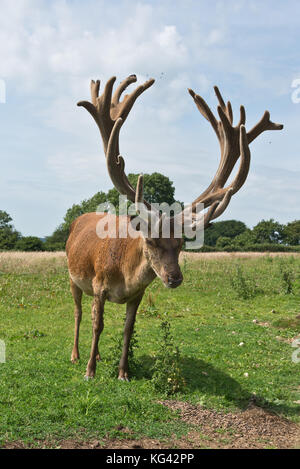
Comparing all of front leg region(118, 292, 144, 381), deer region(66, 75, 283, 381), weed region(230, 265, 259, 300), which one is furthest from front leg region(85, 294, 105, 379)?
weed region(230, 265, 259, 300)

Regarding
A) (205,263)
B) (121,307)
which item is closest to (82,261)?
(121,307)

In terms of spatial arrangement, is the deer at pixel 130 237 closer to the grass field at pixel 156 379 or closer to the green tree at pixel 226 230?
the grass field at pixel 156 379

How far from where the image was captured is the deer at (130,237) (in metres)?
6.06

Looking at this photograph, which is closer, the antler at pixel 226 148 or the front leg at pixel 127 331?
the antler at pixel 226 148

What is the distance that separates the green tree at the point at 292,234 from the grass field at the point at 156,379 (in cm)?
5742

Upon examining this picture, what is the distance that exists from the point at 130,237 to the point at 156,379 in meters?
2.19

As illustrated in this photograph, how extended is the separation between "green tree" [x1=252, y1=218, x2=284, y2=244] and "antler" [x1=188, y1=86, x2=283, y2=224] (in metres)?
64.1

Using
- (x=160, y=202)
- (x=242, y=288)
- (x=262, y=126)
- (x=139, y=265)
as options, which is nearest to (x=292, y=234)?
(x=160, y=202)

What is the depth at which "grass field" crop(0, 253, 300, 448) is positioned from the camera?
215 inches

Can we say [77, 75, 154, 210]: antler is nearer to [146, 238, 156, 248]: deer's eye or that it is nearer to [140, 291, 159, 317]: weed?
[146, 238, 156, 248]: deer's eye

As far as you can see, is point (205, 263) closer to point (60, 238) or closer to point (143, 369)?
point (143, 369)

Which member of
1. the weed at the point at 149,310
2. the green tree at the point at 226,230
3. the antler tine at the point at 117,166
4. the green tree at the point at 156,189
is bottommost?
the weed at the point at 149,310

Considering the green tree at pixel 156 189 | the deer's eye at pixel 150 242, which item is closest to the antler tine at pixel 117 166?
the deer's eye at pixel 150 242

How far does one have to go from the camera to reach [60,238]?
58.8m
